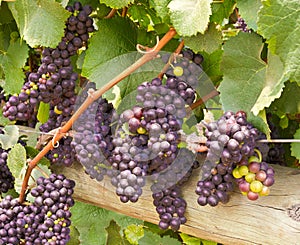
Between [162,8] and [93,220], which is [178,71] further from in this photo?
[93,220]

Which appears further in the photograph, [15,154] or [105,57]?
[15,154]

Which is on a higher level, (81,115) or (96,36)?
(96,36)

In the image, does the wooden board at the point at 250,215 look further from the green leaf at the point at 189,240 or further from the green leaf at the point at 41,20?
the green leaf at the point at 41,20

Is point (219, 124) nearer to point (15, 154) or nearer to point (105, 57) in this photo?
point (105, 57)

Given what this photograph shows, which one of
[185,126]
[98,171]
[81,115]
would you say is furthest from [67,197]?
[185,126]

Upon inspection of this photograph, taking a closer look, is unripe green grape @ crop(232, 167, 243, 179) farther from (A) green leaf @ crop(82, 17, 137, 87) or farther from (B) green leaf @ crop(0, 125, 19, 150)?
(B) green leaf @ crop(0, 125, 19, 150)

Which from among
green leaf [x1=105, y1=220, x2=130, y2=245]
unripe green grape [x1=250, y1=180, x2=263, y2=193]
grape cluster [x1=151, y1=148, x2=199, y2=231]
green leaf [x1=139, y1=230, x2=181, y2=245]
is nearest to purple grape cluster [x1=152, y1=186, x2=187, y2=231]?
grape cluster [x1=151, y1=148, x2=199, y2=231]

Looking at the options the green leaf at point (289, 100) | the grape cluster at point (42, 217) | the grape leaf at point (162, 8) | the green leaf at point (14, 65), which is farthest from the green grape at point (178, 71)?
the green leaf at point (14, 65)
